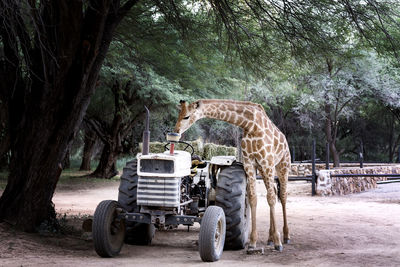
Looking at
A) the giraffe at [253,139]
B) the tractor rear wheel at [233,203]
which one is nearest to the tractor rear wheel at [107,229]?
the tractor rear wheel at [233,203]

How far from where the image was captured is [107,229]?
637 centimetres

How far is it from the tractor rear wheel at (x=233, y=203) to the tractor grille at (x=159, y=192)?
92 cm

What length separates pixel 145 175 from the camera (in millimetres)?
6527

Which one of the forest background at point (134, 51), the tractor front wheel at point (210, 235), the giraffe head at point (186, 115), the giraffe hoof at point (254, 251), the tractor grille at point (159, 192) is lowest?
the giraffe hoof at point (254, 251)

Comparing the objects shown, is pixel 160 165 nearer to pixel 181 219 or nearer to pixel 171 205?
pixel 171 205

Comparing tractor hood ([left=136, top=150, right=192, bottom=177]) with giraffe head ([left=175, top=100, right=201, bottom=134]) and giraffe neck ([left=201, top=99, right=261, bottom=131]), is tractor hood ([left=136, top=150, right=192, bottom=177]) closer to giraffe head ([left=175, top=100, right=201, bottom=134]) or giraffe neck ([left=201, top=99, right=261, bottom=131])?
giraffe head ([left=175, top=100, right=201, bottom=134])

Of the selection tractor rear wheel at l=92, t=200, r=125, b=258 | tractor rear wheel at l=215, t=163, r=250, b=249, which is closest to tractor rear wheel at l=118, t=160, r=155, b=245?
tractor rear wheel at l=92, t=200, r=125, b=258

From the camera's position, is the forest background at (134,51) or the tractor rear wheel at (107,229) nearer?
the tractor rear wheel at (107,229)

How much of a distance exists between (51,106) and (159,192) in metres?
2.56

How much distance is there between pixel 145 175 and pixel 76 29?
9.24 feet

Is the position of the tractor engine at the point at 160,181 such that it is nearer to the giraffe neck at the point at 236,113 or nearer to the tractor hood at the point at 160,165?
the tractor hood at the point at 160,165

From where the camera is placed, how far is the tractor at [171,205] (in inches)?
249

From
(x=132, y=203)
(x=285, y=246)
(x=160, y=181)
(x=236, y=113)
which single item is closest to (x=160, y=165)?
(x=160, y=181)

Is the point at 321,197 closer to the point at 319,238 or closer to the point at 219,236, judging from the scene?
the point at 319,238
